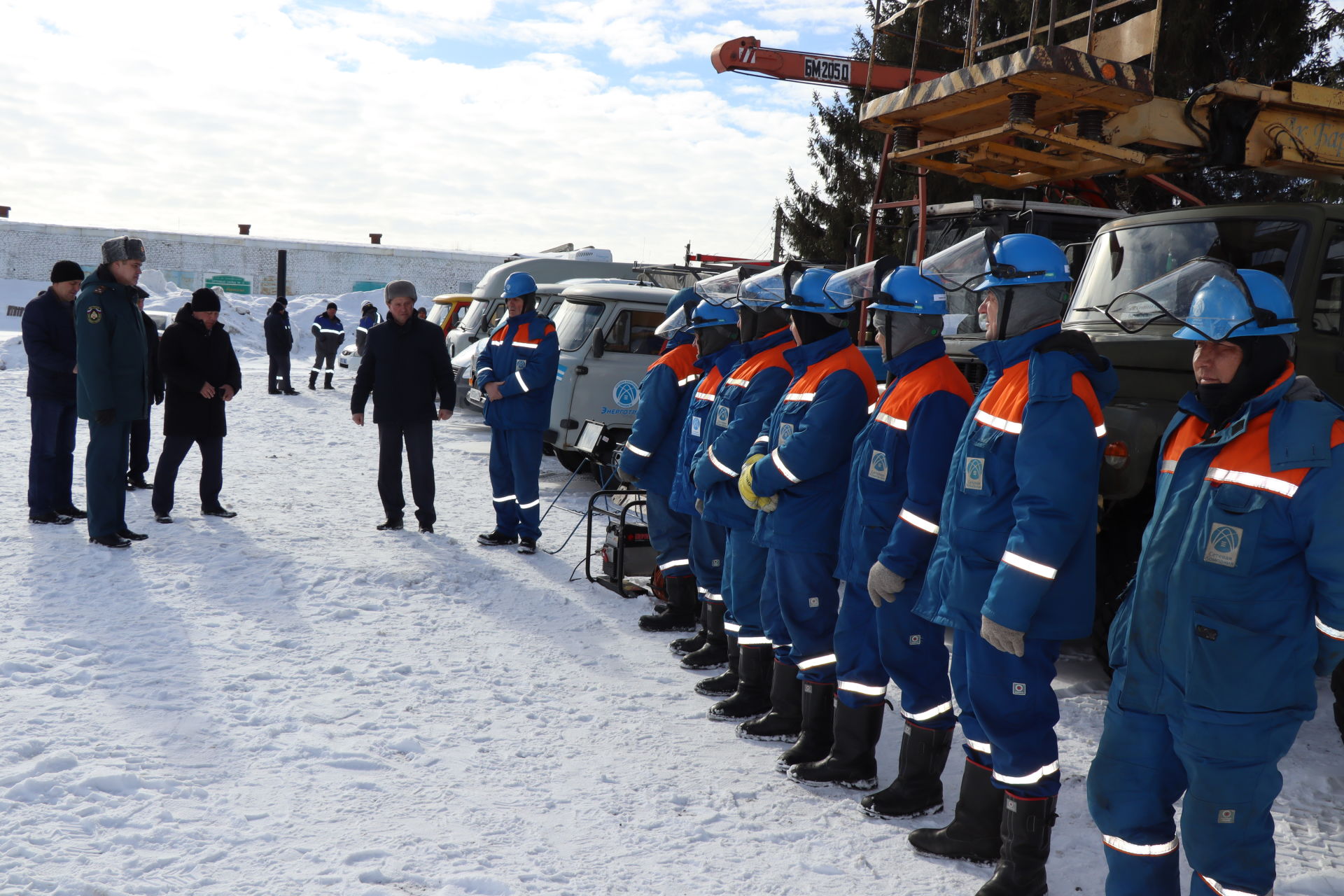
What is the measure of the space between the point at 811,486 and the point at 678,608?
86.1 inches

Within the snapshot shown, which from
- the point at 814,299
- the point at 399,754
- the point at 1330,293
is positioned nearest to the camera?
the point at 399,754

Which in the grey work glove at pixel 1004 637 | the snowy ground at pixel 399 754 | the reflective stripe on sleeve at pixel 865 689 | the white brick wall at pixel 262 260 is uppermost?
the white brick wall at pixel 262 260

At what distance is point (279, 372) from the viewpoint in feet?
62.0

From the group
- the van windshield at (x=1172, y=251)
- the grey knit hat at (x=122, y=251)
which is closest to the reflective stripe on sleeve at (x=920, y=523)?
the van windshield at (x=1172, y=251)

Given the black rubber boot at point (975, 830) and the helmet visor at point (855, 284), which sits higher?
the helmet visor at point (855, 284)

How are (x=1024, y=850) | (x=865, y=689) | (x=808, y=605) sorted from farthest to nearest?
(x=808, y=605)
(x=865, y=689)
(x=1024, y=850)

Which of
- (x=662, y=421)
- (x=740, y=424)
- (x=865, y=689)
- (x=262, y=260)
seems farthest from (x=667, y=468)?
(x=262, y=260)

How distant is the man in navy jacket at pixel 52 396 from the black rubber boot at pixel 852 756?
247 inches

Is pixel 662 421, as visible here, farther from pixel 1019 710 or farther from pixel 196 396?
pixel 196 396

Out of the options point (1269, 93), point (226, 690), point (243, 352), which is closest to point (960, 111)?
point (1269, 93)

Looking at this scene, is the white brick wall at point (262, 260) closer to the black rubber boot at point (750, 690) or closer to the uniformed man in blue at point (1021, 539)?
the black rubber boot at point (750, 690)

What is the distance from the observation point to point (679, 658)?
5762mm

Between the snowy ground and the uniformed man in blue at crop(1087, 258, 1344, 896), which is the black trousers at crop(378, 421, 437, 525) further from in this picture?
the uniformed man in blue at crop(1087, 258, 1344, 896)

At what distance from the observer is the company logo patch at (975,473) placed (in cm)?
330
